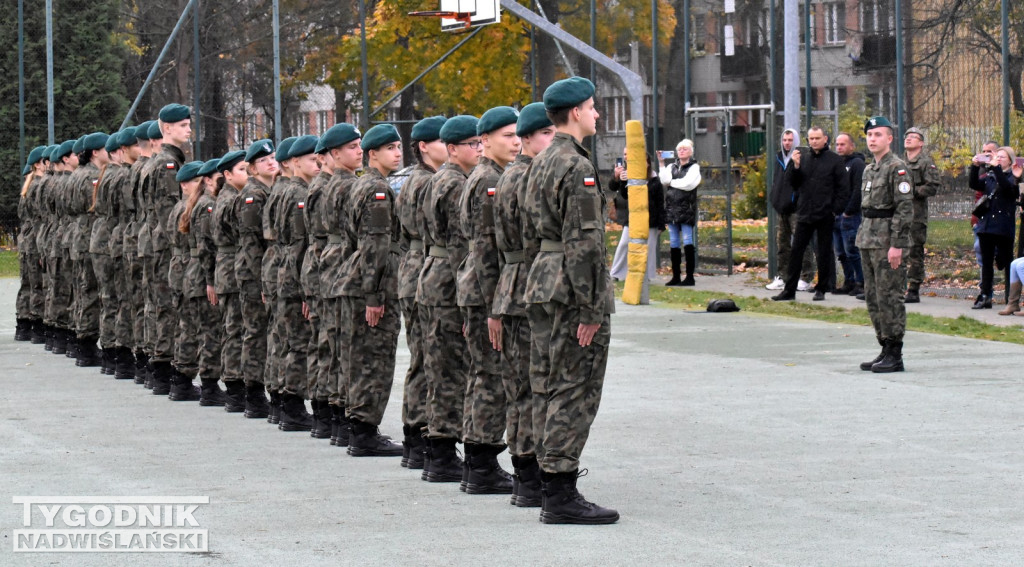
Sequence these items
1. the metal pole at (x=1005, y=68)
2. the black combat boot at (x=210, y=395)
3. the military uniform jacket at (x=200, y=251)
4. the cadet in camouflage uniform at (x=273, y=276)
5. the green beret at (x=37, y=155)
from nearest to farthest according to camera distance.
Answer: the cadet in camouflage uniform at (x=273, y=276) < the military uniform jacket at (x=200, y=251) < the black combat boot at (x=210, y=395) < the metal pole at (x=1005, y=68) < the green beret at (x=37, y=155)

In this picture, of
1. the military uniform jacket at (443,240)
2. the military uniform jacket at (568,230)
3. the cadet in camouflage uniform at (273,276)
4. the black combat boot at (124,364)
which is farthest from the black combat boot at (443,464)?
the black combat boot at (124,364)

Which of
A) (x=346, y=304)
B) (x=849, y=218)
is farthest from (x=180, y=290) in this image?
(x=849, y=218)

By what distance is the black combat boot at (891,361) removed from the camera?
12.9 meters

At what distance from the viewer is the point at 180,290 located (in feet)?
42.7

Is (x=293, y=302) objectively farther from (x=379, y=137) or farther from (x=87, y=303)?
(x=87, y=303)

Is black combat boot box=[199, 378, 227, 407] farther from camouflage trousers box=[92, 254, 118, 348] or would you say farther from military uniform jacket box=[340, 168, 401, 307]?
military uniform jacket box=[340, 168, 401, 307]

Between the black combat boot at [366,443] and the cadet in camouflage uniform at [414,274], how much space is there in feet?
1.35

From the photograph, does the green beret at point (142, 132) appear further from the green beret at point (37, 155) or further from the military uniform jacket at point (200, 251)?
the green beret at point (37, 155)

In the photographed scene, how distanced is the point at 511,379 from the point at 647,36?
723 inches

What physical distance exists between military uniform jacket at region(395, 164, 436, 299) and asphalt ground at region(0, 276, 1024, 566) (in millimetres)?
1099

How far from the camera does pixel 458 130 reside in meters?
9.12

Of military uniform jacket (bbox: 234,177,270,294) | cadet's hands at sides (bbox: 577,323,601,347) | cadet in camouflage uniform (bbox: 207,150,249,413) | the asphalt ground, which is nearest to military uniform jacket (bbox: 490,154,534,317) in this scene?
cadet's hands at sides (bbox: 577,323,601,347)

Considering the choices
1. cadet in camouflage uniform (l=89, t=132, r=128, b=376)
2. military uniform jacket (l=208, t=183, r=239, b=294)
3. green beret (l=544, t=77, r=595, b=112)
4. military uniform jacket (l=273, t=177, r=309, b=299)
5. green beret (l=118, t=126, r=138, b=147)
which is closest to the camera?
green beret (l=544, t=77, r=595, b=112)

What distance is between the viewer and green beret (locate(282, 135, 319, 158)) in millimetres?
11039
